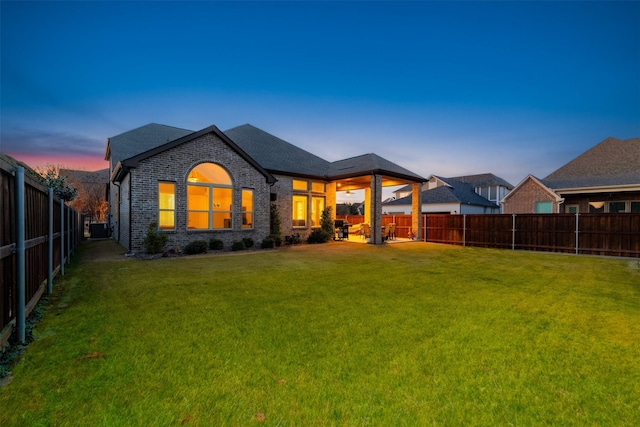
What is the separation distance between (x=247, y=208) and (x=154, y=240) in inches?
168

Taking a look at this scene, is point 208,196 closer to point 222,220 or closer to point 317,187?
point 222,220

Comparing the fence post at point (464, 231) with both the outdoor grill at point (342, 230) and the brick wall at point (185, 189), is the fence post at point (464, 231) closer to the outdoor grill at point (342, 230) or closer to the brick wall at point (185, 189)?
the outdoor grill at point (342, 230)

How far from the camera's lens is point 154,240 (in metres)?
10.3

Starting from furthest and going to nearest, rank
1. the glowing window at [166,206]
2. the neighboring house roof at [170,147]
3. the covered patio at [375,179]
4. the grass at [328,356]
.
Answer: the covered patio at [375,179]
the glowing window at [166,206]
the neighboring house roof at [170,147]
the grass at [328,356]

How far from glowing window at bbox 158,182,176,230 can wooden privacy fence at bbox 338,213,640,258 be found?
14.4m

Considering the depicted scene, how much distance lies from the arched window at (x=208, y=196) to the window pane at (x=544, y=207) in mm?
20934

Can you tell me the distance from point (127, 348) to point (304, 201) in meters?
13.7

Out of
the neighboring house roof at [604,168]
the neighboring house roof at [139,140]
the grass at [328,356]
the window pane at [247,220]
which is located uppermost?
the neighboring house roof at [139,140]

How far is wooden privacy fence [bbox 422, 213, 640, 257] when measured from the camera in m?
11.6

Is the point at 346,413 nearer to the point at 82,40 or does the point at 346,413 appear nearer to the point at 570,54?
the point at 82,40

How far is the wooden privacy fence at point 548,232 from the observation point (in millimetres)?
11633

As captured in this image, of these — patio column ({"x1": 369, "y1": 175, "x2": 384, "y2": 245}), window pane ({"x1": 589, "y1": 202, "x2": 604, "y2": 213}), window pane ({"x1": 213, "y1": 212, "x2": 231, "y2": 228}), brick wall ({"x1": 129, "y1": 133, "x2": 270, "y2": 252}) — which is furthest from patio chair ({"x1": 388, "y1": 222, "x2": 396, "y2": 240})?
window pane ({"x1": 589, "y1": 202, "x2": 604, "y2": 213})

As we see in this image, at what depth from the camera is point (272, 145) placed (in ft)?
62.1

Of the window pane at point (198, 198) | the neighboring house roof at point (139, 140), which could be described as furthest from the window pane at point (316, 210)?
the neighboring house roof at point (139, 140)
